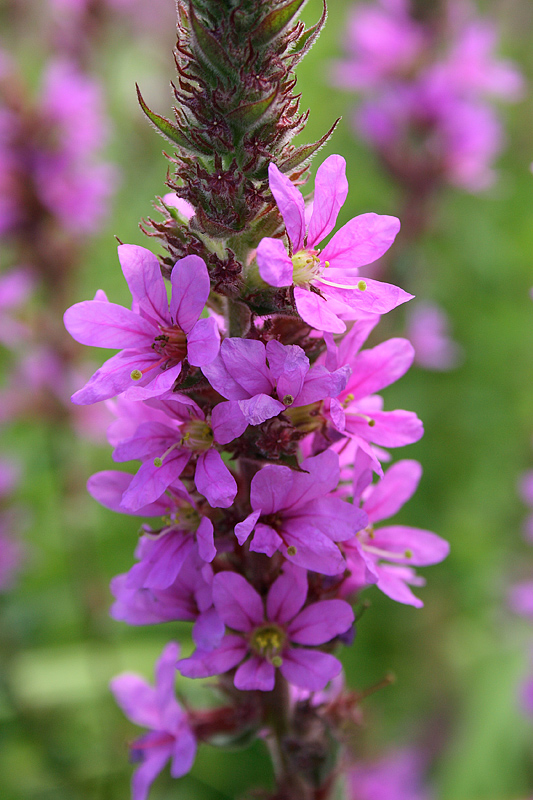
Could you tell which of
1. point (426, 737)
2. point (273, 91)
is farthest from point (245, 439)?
point (426, 737)

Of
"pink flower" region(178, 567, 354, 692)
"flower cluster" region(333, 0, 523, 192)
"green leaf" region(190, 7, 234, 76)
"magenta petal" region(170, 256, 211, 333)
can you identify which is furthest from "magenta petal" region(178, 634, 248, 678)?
"flower cluster" region(333, 0, 523, 192)

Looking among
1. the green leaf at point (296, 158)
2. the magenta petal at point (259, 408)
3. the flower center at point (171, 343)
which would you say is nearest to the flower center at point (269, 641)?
the magenta petal at point (259, 408)

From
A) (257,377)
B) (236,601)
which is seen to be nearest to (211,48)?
(257,377)

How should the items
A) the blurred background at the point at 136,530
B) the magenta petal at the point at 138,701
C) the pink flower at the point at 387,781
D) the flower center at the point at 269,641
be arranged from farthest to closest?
the blurred background at the point at 136,530 → the pink flower at the point at 387,781 → the magenta petal at the point at 138,701 → the flower center at the point at 269,641

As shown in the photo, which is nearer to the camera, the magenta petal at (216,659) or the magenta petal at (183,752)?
the magenta petal at (216,659)

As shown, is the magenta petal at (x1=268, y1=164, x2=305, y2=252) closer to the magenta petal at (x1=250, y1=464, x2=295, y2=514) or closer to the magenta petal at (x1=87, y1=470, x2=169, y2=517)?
the magenta petal at (x1=250, y1=464, x2=295, y2=514)

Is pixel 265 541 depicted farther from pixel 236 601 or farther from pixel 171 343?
pixel 171 343

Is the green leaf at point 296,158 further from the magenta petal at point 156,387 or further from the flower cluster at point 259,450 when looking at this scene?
the magenta petal at point 156,387

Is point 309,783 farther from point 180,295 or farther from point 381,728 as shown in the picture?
point 381,728
